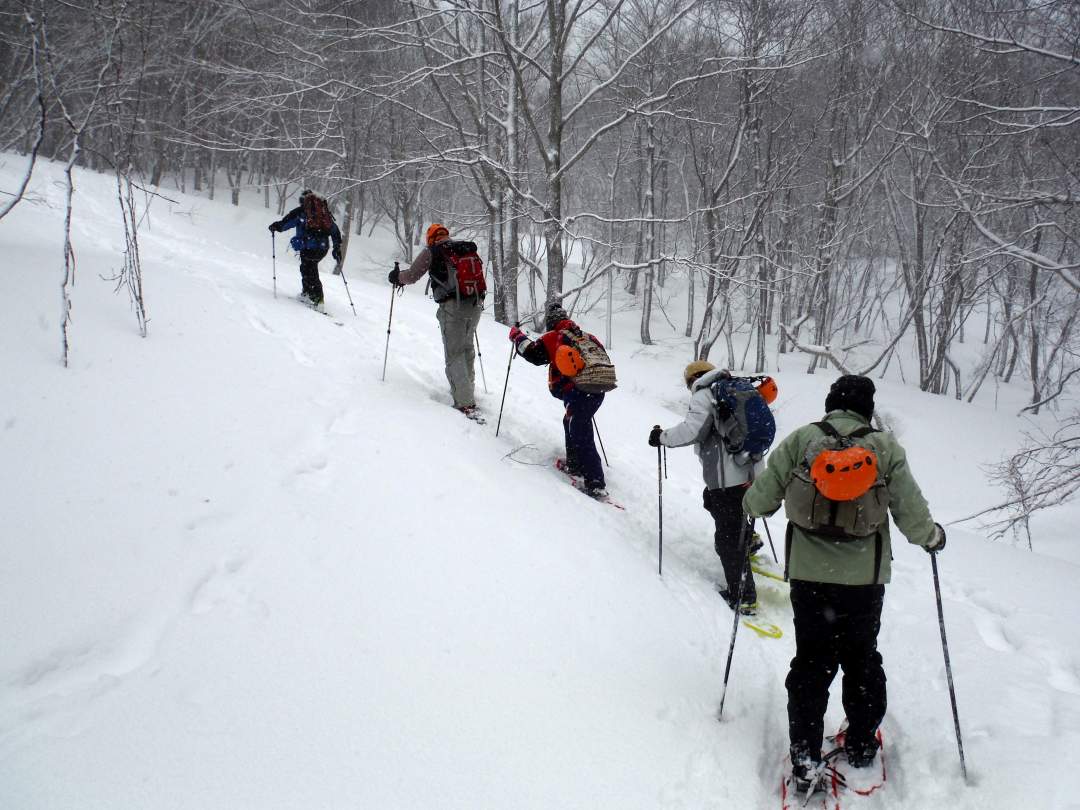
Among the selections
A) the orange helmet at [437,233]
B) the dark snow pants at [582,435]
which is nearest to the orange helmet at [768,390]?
the dark snow pants at [582,435]

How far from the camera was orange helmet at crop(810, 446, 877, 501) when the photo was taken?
262 centimetres

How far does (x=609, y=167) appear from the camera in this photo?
2625 centimetres

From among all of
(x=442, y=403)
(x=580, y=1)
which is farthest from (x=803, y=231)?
(x=442, y=403)

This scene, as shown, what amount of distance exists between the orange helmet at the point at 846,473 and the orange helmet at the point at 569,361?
9.48 feet

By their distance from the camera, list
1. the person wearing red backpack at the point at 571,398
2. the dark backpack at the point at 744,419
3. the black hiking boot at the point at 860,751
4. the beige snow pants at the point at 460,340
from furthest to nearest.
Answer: the beige snow pants at the point at 460,340
the person wearing red backpack at the point at 571,398
the dark backpack at the point at 744,419
the black hiking boot at the point at 860,751

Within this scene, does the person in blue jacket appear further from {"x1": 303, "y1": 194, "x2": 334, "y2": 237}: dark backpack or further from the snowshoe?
the snowshoe

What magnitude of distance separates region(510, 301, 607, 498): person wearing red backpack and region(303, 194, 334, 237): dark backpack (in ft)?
17.2

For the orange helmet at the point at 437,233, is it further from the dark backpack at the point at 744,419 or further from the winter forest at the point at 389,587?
the dark backpack at the point at 744,419

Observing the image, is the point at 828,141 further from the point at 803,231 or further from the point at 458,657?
the point at 458,657

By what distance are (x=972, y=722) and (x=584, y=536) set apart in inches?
105

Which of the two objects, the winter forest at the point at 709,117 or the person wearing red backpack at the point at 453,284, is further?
the winter forest at the point at 709,117

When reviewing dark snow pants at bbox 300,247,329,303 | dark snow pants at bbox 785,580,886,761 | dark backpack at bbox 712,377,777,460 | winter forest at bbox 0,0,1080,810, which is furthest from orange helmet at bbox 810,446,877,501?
dark snow pants at bbox 300,247,329,303

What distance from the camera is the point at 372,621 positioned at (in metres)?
3.10

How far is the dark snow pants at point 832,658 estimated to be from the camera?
113 inches
